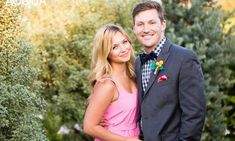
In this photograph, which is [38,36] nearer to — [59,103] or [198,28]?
[59,103]

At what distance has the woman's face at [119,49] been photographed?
4.05 m

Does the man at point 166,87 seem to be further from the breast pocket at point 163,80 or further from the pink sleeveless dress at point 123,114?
the pink sleeveless dress at point 123,114

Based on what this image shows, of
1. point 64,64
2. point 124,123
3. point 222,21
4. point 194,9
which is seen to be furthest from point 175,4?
point 124,123

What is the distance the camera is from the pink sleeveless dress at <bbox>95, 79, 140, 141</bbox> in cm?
402

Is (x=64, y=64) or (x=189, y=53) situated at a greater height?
(x=189, y=53)

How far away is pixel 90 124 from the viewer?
3.91 meters

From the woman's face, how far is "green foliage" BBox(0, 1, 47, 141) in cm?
117

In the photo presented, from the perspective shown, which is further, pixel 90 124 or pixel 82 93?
pixel 82 93

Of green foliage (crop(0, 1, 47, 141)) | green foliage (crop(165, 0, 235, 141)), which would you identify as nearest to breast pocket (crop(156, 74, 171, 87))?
green foliage (crop(0, 1, 47, 141))

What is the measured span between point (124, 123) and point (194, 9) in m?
4.79

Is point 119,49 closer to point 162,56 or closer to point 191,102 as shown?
point 162,56

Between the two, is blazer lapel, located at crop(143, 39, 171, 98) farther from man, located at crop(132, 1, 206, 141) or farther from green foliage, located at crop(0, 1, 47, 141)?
green foliage, located at crop(0, 1, 47, 141)

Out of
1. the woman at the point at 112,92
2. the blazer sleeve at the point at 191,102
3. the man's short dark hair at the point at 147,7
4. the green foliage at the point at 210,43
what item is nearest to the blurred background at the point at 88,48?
the green foliage at the point at 210,43

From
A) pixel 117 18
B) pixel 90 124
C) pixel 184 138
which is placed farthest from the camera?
pixel 117 18
